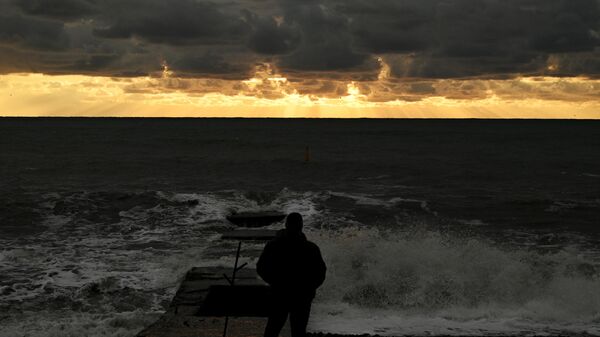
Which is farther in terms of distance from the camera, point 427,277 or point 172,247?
point 172,247

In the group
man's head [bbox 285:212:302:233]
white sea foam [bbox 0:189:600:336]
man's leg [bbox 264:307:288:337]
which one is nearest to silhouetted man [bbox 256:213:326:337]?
man's head [bbox 285:212:302:233]

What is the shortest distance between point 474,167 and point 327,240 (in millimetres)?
44667

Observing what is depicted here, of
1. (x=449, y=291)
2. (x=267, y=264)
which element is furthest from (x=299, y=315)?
(x=449, y=291)

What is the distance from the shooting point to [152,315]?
13.2m

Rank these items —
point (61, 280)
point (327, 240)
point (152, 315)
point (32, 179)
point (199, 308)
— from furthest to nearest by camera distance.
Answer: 1. point (32, 179)
2. point (327, 240)
3. point (61, 280)
4. point (152, 315)
5. point (199, 308)

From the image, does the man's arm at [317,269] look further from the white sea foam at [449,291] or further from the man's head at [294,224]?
the white sea foam at [449,291]

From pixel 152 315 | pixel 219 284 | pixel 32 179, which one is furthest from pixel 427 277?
pixel 32 179

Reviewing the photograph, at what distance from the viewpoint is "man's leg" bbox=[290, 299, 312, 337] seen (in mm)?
7512

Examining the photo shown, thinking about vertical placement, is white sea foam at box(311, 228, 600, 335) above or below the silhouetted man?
below

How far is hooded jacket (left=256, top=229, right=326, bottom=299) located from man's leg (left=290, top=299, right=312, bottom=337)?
19 cm

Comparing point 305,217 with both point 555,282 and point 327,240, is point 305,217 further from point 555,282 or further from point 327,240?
point 555,282

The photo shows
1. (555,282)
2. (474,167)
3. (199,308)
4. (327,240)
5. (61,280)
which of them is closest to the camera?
(199,308)

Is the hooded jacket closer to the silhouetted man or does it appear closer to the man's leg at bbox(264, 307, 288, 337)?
the silhouetted man

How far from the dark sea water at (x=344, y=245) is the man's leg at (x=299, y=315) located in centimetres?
378
